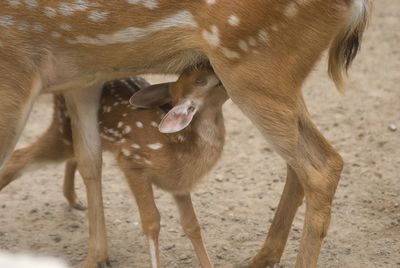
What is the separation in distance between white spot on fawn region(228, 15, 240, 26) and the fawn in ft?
1.39

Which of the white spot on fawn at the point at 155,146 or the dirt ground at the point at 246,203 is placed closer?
the white spot on fawn at the point at 155,146

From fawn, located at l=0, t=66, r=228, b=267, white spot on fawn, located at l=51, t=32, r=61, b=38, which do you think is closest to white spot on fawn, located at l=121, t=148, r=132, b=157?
fawn, located at l=0, t=66, r=228, b=267

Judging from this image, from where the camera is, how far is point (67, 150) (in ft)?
15.0

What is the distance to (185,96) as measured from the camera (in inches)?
164

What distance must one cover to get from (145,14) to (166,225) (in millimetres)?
1449

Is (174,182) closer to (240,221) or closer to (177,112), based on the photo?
(177,112)

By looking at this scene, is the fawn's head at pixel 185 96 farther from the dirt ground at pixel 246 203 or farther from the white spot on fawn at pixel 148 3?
the dirt ground at pixel 246 203

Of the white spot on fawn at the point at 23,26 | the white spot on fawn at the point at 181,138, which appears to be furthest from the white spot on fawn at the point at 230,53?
→ the white spot on fawn at the point at 23,26

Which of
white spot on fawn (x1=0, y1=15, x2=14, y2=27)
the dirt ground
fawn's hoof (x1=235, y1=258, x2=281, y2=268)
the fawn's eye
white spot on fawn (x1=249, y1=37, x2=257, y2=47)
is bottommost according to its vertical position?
the dirt ground

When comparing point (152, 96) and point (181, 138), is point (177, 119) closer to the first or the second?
point (181, 138)

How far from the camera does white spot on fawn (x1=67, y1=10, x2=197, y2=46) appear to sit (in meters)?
3.76

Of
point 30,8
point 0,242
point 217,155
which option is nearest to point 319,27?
point 217,155

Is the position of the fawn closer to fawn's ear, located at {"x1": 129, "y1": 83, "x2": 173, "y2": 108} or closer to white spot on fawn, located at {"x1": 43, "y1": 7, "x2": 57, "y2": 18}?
fawn's ear, located at {"x1": 129, "y1": 83, "x2": 173, "y2": 108}

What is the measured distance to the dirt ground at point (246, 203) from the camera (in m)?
4.66
